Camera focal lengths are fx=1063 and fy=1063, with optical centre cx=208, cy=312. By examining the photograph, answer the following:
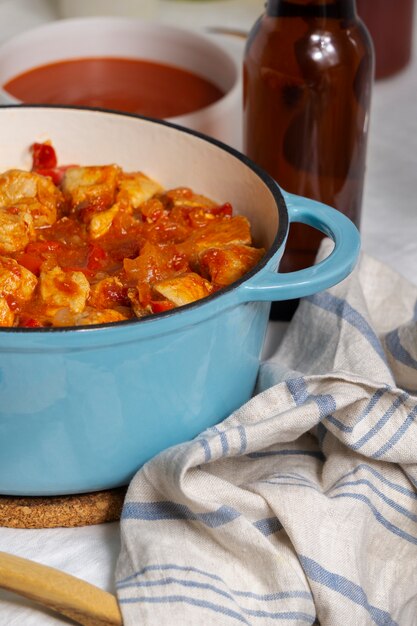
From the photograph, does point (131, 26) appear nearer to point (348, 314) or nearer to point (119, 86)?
point (119, 86)

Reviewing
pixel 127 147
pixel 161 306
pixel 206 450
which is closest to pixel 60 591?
pixel 206 450

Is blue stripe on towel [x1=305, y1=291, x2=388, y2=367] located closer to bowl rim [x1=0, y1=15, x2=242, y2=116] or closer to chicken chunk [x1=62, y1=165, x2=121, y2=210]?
chicken chunk [x1=62, y1=165, x2=121, y2=210]

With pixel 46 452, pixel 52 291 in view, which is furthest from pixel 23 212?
pixel 46 452

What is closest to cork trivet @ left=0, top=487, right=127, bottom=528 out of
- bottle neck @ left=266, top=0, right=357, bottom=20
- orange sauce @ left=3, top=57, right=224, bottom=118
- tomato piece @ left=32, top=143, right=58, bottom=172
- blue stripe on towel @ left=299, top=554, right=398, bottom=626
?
blue stripe on towel @ left=299, top=554, right=398, bottom=626

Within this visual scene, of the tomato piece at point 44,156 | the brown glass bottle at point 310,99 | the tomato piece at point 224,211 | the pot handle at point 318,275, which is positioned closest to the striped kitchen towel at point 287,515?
the pot handle at point 318,275

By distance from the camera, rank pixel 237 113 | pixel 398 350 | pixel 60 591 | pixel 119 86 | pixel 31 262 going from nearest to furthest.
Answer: pixel 60 591 < pixel 31 262 < pixel 398 350 < pixel 237 113 < pixel 119 86

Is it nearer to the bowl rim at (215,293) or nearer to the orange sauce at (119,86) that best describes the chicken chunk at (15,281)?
the bowl rim at (215,293)
